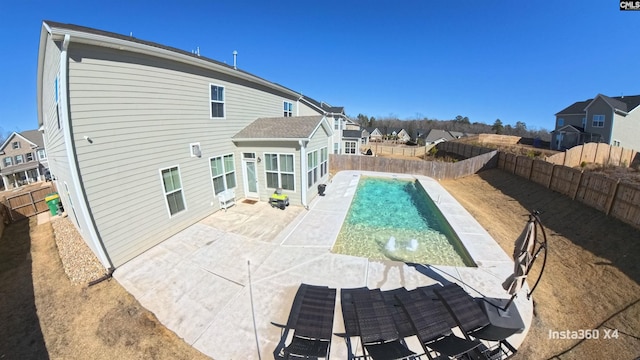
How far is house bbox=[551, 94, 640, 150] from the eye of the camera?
945 inches

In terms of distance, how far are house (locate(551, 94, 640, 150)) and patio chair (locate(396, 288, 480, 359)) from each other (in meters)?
35.1

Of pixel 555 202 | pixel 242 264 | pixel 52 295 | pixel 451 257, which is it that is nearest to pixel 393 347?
pixel 242 264

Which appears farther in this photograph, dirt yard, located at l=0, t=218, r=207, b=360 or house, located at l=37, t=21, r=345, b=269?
house, located at l=37, t=21, r=345, b=269

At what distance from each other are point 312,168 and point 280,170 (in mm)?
1914

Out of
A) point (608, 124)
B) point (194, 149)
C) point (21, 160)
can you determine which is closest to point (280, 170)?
point (194, 149)

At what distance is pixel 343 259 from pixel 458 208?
7.80 metres

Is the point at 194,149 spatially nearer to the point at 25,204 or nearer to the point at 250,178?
the point at 250,178

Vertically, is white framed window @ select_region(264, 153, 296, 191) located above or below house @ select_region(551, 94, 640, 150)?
below

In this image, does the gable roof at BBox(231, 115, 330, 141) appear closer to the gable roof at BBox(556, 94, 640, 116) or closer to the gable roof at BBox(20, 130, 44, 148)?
the gable roof at BBox(556, 94, 640, 116)

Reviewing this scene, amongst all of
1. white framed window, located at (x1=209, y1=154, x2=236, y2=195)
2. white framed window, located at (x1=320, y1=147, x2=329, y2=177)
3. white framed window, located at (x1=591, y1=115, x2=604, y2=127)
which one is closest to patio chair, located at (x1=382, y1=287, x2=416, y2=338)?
white framed window, located at (x1=209, y1=154, x2=236, y2=195)

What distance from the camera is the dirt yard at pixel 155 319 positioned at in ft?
14.1

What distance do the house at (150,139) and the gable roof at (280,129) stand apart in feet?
0.17

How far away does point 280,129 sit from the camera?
1097cm

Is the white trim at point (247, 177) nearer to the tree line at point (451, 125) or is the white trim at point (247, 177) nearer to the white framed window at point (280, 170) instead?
the white framed window at point (280, 170)
